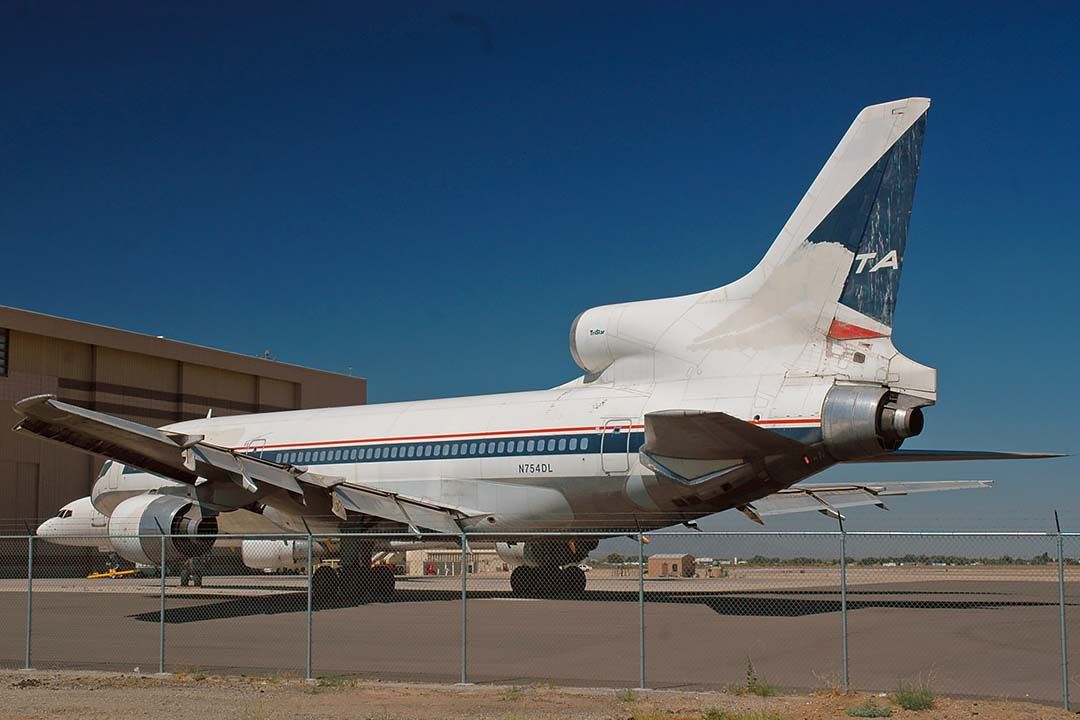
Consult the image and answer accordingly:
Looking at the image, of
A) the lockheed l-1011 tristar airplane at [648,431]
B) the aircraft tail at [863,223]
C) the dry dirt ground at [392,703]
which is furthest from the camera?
the aircraft tail at [863,223]

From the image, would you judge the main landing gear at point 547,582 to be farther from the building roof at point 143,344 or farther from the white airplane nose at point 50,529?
the building roof at point 143,344

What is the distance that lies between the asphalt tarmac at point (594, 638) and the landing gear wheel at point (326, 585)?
57 centimetres

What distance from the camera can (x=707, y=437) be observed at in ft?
59.8

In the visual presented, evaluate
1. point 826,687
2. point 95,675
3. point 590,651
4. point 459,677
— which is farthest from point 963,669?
point 95,675

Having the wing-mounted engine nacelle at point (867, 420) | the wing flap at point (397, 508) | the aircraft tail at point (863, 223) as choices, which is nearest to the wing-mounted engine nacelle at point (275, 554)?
the wing flap at point (397, 508)

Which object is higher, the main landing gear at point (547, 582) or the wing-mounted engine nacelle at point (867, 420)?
the wing-mounted engine nacelle at point (867, 420)

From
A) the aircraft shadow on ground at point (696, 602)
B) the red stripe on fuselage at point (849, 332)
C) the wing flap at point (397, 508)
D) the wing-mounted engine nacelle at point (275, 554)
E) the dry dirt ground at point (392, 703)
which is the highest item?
the red stripe on fuselage at point (849, 332)

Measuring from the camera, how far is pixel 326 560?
2484 centimetres

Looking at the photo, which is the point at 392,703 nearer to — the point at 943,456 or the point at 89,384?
the point at 943,456

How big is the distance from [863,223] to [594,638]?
808cm

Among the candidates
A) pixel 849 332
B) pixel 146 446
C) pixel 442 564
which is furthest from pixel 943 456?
pixel 442 564

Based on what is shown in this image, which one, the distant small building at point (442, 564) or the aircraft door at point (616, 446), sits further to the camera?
the distant small building at point (442, 564)

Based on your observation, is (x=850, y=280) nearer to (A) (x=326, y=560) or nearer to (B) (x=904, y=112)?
(B) (x=904, y=112)

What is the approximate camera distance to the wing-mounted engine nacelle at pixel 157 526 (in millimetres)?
21844
